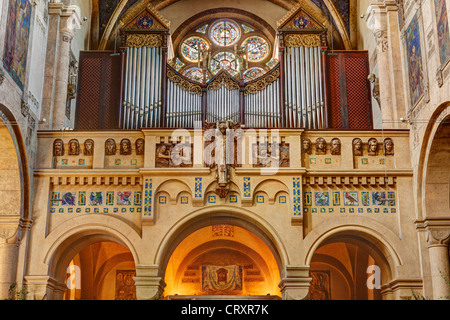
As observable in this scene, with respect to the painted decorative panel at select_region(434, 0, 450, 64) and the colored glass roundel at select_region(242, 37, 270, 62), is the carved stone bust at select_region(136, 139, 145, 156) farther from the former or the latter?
the colored glass roundel at select_region(242, 37, 270, 62)

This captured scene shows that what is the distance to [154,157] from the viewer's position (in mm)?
14828

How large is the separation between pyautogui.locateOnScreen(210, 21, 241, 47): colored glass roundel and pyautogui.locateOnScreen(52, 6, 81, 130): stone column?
6430mm

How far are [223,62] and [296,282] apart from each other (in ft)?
32.3

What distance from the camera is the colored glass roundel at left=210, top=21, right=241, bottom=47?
22.0 m

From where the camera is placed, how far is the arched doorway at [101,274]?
18062 mm

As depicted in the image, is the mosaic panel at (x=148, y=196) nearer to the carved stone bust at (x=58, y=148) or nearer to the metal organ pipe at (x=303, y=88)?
the carved stone bust at (x=58, y=148)

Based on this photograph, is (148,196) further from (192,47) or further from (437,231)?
(192,47)

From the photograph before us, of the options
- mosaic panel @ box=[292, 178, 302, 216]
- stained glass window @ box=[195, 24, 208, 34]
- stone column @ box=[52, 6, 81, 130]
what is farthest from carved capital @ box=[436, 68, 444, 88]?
stained glass window @ box=[195, 24, 208, 34]

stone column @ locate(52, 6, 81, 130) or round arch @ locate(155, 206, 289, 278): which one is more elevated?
stone column @ locate(52, 6, 81, 130)

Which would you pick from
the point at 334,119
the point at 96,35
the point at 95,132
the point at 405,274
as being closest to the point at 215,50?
the point at 96,35

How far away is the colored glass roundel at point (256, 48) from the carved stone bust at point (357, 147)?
751 centimetres

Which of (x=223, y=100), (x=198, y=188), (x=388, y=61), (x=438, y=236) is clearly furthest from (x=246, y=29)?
(x=438, y=236)

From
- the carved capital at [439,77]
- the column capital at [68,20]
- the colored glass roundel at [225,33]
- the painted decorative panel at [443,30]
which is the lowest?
the carved capital at [439,77]

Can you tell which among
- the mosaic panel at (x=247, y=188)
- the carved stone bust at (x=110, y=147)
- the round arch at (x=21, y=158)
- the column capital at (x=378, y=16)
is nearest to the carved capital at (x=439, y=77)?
the column capital at (x=378, y=16)
